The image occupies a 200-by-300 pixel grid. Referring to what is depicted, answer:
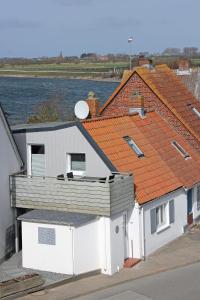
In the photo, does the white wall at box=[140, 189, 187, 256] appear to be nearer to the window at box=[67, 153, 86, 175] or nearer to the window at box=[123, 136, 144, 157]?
the window at box=[123, 136, 144, 157]

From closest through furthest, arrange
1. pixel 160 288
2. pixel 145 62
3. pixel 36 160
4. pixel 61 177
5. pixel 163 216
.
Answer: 1. pixel 160 288
2. pixel 61 177
3. pixel 36 160
4. pixel 163 216
5. pixel 145 62

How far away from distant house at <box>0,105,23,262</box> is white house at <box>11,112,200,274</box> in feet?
1.35

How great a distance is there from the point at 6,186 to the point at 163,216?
6.55 meters

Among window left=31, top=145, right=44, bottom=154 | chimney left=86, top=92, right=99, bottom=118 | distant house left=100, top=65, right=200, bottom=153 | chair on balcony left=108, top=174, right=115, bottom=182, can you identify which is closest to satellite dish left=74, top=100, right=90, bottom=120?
window left=31, top=145, right=44, bottom=154

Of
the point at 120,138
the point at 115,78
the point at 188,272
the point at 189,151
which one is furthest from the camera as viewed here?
the point at 115,78

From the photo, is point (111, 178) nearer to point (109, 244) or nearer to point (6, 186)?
point (109, 244)

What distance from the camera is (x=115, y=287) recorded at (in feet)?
69.3

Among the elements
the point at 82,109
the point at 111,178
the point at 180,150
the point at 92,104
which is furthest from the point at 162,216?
the point at 92,104

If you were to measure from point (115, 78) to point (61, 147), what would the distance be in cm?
12837

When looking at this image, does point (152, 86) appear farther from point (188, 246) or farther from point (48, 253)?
point (48, 253)

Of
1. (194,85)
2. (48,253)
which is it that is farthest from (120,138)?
(194,85)

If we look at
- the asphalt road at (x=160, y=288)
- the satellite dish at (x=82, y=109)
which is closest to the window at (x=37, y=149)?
the satellite dish at (x=82, y=109)

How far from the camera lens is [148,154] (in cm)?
2708

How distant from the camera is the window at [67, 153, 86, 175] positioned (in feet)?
82.1
